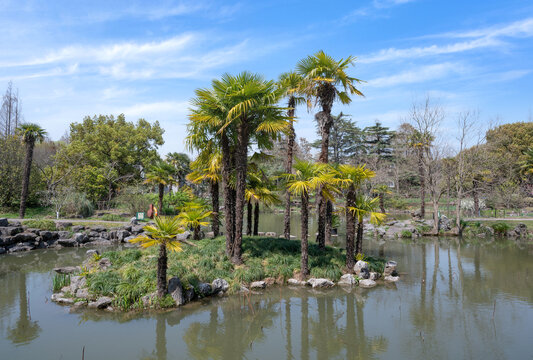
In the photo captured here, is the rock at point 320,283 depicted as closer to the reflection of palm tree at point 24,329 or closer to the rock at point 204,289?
the rock at point 204,289

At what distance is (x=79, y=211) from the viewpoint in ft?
98.1

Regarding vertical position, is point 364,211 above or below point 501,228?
above

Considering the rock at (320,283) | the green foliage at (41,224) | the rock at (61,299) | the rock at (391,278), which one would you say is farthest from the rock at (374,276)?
the green foliage at (41,224)

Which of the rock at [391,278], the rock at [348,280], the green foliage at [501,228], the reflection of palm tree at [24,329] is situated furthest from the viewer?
the green foliage at [501,228]

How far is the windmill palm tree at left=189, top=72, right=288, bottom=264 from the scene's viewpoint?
1252cm

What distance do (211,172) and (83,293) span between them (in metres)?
7.25

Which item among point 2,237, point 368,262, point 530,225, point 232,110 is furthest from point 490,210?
point 2,237

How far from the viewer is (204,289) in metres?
11.2

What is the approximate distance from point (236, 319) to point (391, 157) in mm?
51052

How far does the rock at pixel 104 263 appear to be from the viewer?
12359mm

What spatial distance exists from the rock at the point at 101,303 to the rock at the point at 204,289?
111 inches

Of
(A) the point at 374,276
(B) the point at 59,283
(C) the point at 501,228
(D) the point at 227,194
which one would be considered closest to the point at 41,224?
(B) the point at 59,283

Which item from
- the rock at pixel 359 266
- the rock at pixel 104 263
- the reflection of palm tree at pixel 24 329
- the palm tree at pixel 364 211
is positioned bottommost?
the reflection of palm tree at pixel 24 329

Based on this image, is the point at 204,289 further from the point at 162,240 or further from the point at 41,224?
the point at 41,224
